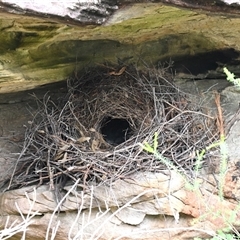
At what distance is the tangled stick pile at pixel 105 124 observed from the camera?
166cm

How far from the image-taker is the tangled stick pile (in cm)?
166

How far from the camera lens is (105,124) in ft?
6.68

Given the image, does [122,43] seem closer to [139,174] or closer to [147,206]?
[139,174]

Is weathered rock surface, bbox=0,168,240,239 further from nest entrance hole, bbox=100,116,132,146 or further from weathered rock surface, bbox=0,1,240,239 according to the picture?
nest entrance hole, bbox=100,116,132,146

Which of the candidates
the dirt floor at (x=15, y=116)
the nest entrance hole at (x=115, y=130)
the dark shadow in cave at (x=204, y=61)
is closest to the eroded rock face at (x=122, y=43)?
the dark shadow in cave at (x=204, y=61)

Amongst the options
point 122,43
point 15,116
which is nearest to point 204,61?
point 122,43

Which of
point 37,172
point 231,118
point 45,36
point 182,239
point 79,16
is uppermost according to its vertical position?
point 79,16

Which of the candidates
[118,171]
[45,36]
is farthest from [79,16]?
[118,171]


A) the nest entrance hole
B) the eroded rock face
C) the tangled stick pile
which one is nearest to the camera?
the eroded rock face

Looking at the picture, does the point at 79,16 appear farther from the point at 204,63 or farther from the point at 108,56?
the point at 204,63

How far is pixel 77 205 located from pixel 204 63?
0.81 meters

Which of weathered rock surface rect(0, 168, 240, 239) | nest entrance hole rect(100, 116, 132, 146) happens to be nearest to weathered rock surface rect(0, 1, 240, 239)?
weathered rock surface rect(0, 168, 240, 239)

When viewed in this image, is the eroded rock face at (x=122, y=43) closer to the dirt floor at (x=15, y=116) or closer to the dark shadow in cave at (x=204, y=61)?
the dark shadow in cave at (x=204, y=61)

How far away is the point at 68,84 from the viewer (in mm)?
1842
